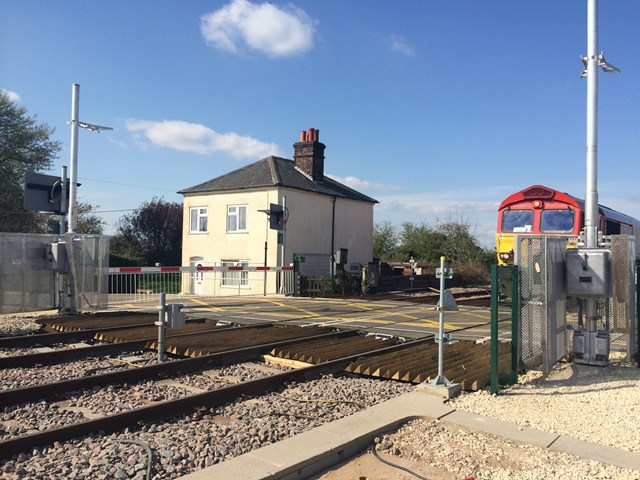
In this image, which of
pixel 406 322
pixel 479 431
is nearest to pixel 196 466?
pixel 479 431

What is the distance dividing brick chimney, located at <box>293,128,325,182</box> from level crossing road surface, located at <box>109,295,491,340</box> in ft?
37.1

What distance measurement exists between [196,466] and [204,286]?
24783mm

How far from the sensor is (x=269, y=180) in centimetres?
2720

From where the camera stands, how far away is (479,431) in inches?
207

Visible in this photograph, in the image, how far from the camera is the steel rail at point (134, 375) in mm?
6301

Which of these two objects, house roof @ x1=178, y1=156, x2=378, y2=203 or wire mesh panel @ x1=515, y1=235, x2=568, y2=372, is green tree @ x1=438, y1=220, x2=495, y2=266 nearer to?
house roof @ x1=178, y1=156, x2=378, y2=203

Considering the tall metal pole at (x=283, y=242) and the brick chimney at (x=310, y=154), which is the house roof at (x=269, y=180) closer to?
the brick chimney at (x=310, y=154)

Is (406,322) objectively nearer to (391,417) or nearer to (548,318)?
(548,318)

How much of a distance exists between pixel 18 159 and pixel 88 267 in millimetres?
22971

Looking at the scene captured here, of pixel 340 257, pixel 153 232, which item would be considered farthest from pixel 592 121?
pixel 153 232

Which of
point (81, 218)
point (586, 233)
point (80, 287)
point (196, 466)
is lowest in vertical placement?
point (196, 466)

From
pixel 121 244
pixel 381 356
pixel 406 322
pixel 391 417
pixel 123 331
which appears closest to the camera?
pixel 391 417

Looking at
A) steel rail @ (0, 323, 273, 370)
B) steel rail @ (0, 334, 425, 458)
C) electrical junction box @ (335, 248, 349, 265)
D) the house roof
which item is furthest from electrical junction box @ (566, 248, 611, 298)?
the house roof

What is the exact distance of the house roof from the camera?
27484 mm
